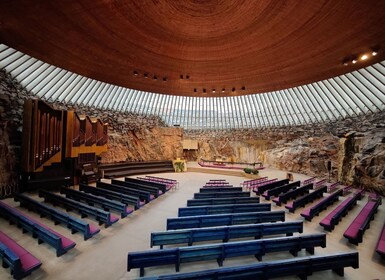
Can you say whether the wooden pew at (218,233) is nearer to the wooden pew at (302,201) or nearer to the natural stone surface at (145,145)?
the wooden pew at (302,201)

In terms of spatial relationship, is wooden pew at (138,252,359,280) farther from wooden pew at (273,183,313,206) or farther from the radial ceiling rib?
the radial ceiling rib

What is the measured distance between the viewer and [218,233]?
465cm

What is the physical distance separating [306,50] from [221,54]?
3.44 meters

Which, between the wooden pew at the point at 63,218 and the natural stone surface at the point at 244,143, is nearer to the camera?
the wooden pew at the point at 63,218

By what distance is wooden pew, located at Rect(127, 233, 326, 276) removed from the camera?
3.49 metres

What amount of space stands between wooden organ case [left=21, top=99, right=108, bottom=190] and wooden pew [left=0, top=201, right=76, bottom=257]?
12.1 ft

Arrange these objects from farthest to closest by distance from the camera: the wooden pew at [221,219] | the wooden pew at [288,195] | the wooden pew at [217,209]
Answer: the wooden pew at [288,195] < the wooden pew at [217,209] < the wooden pew at [221,219]

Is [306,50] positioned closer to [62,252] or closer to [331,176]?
[62,252]

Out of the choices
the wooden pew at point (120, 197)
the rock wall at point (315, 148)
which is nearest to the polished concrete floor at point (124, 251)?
the wooden pew at point (120, 197)

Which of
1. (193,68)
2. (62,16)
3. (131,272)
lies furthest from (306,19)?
(131,272)

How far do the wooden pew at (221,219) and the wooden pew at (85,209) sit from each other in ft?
6.86

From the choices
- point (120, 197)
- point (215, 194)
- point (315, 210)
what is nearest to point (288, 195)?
point (315, 210)

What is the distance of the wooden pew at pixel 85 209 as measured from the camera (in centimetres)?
574

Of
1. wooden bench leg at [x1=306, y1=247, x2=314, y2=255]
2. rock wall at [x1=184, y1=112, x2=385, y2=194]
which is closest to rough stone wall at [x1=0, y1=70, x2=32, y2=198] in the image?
wooden bench leg at [x1=306, y1=247, x2=314, y2=255]
